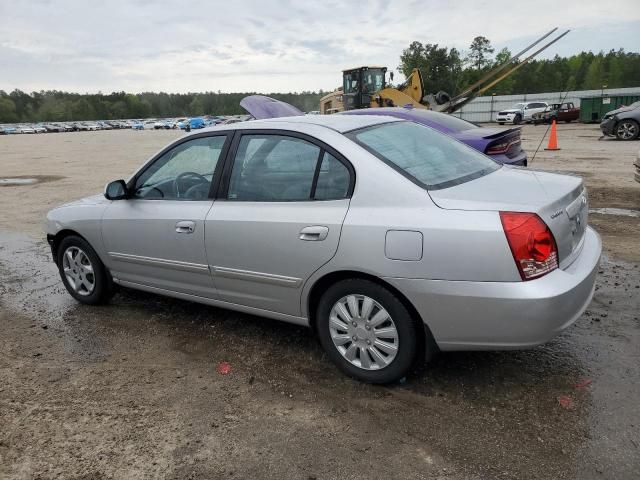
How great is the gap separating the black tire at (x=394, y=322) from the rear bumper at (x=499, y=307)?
109mm

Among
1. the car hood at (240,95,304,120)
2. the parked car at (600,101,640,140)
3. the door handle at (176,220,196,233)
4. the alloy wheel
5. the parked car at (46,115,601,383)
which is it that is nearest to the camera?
the parked car at (46,115,601,383)

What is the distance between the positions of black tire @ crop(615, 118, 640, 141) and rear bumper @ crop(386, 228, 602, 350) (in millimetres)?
18014

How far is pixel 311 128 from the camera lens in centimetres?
353

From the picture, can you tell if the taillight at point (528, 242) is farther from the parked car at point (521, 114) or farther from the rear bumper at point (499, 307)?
the parked car at point (521, 114)

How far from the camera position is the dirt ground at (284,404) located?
2627 mm

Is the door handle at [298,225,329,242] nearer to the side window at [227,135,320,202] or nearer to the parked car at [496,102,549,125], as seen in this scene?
the side window at [227,135,320,202]

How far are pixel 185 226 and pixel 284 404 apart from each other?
1.48 metres

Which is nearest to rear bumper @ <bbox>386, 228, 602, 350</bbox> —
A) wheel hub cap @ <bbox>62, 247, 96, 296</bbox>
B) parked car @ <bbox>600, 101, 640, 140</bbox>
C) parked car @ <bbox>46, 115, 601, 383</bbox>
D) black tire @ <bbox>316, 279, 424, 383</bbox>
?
parked car @ <bbox>46, 115, 601, 383</bbox>

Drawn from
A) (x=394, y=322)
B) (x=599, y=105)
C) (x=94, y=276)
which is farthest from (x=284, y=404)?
(x=599, y=105)

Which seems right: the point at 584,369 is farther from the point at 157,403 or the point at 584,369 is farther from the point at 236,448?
the point at 157,403

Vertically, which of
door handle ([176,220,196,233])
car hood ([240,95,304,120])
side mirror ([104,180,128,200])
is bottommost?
door handle ([176,220,196,233])

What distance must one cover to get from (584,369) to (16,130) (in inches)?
4008

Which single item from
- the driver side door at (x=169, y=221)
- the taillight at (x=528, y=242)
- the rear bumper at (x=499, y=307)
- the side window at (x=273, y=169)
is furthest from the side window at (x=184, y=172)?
the taillight at (x=528, y=242)

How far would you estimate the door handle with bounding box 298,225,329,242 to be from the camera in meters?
3.18
